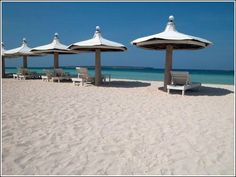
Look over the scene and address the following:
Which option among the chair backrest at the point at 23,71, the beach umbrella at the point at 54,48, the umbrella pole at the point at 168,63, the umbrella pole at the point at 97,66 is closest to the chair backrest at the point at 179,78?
the umbrella pole at the point at 168,63

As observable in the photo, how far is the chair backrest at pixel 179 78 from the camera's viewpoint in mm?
8109

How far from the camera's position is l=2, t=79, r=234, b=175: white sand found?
8.50 ft

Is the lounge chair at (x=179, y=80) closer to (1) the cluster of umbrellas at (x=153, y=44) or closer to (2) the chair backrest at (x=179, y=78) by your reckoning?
(2) the chair backrest at (x=179, y=78)

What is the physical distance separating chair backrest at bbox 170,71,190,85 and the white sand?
285 centimetres

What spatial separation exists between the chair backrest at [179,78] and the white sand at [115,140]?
2851mm

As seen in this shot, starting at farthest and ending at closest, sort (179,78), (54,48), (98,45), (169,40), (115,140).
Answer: (54,48) → (98,45) → (179,78) → (169,40) → (115,140)

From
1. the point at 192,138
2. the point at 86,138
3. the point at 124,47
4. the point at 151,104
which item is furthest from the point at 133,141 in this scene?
the point at 124,47

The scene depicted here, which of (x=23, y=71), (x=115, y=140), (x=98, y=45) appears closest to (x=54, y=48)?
(x=98, y=45)

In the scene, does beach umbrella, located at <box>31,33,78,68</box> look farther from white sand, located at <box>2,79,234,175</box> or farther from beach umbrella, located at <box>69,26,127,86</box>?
white sand, located at <box>2,79,234,175</box>

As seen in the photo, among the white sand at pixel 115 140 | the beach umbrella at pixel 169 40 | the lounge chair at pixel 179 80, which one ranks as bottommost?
the white sand at pixel 115 140

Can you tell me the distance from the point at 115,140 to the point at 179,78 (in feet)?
18.1

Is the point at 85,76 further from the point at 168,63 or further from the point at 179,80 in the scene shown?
the point at 179,80

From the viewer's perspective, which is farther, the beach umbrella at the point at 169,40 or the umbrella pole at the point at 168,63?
the umbrella pole at the point at 168,63

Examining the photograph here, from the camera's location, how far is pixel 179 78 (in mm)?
8297
